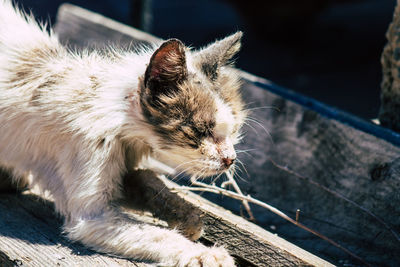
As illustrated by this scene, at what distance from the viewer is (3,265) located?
1737mm

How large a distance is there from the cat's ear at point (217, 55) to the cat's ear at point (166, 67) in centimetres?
19

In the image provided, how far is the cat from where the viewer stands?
1.75 metres

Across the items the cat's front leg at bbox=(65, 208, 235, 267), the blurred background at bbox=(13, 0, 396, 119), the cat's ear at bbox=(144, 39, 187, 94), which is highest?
the blurred background at bbox=(13, 0, 396, 119)

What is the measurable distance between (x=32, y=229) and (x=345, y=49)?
19.5 ft

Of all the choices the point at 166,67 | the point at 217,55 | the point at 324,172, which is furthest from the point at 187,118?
the point at 324,172

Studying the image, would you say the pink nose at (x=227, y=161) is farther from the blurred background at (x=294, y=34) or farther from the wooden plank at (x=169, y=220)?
the blurred background at (x=294, y=34)

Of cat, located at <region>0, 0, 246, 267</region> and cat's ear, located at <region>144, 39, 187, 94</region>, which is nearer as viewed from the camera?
cat's ear, located at <region>144, 39, 187, 94</region>

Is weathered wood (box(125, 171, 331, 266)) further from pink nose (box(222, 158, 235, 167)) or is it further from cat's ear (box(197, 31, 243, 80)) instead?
cat's ear (box(197, 31, 243, 80))

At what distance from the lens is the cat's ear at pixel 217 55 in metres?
1.92

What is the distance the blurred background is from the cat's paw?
418 cm

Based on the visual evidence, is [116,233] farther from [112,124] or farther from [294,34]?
[294,34]

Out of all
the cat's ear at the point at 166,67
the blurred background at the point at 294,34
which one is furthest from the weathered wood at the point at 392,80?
the blurred background at the point at 294,34

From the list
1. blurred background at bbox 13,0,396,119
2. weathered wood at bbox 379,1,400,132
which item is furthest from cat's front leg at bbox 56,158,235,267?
blurred background at bbox 13,0,396,119

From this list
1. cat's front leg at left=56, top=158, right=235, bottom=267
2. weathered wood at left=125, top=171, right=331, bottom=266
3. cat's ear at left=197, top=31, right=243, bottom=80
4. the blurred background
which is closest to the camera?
weathered wood at left=125, top=171, right=331, bottom=266
